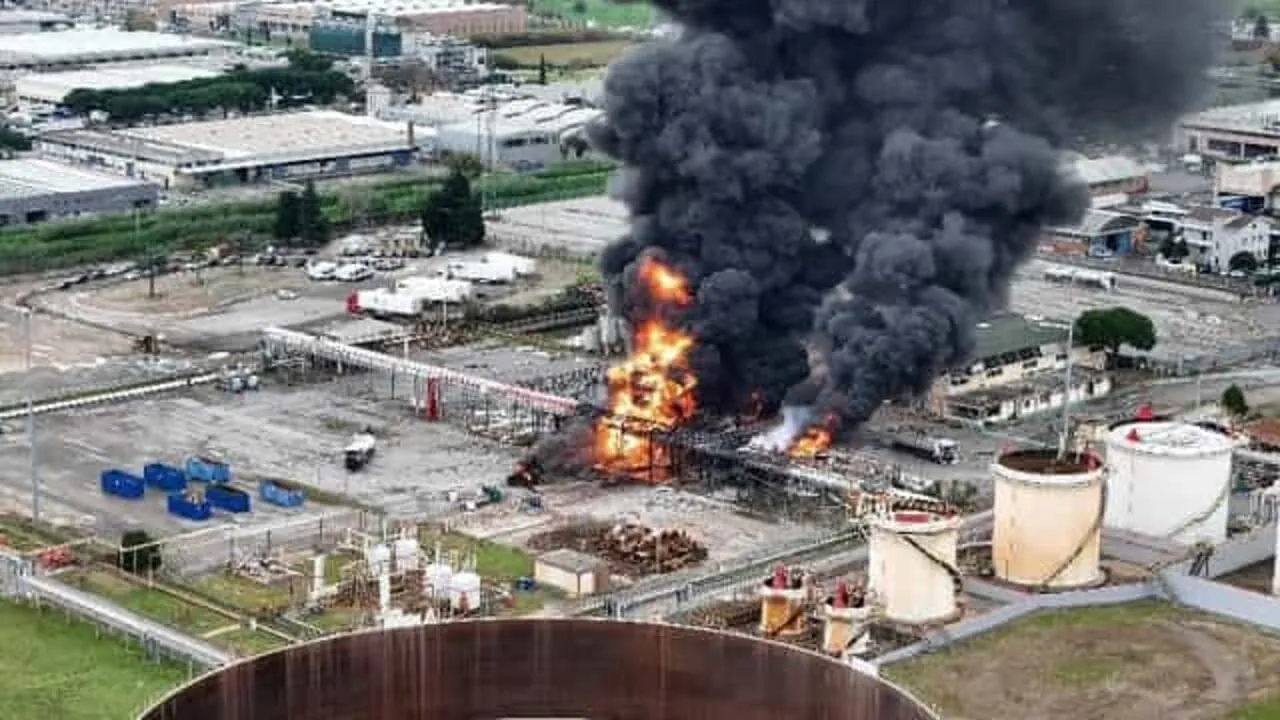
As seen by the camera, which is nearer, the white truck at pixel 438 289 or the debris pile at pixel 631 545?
the debris pile at pixel 631 545

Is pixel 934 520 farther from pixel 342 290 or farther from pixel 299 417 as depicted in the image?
pixel 342 290

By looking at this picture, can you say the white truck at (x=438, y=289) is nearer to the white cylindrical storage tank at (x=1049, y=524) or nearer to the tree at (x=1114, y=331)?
the tree at (x=1114, y=331)

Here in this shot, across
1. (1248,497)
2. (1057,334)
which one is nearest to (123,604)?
(1248,497)

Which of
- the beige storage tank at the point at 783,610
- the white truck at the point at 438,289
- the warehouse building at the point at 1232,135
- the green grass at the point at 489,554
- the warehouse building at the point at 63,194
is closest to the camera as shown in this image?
the beige storage tank at the point at 783,610

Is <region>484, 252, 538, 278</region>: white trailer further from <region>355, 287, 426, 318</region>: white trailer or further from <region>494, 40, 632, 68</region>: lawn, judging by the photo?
<region>494, 40, 632, 68</region>: lawn

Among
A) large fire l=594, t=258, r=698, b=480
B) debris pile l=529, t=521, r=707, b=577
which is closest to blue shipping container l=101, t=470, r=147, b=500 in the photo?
debris pile l=529, t=521, r=707, b=577

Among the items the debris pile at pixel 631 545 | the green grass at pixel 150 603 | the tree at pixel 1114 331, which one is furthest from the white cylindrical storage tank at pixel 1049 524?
the tree at pixel 1114 331

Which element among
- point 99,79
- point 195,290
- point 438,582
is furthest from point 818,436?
point 99,79
